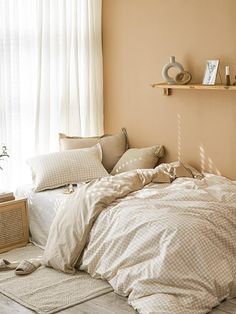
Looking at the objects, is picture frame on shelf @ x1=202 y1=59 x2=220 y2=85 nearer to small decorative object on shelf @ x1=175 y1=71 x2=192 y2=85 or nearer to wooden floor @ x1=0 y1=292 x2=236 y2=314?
small decorative object on shelf @ x1=175 y1=71 x2=192 y2=85

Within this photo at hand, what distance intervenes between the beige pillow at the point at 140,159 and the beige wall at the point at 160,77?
0.37 feet

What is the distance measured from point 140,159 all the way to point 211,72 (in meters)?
0.97

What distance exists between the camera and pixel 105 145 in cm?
538

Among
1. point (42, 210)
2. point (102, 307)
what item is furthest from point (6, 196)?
point (102, 307)

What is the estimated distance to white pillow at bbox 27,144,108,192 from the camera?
4.90 meters

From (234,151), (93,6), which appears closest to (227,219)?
(234,151)

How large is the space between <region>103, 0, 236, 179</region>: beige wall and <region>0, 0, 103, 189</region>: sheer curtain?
0.57 ft

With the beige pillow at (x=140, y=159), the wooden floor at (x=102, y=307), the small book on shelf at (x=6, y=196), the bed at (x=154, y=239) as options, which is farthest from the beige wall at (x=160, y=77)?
the wooden floor at (x=102, y=307)

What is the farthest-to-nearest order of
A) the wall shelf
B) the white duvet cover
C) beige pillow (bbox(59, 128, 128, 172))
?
beige pillow (bbox(59, 128, 128, 172)) < the wall shelf < the white duvet cover

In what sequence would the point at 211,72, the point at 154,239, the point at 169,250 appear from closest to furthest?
the point at 169,250 < the point at 154,239 < the point at 211,72

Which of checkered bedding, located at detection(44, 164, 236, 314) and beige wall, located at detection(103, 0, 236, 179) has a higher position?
beige wall, located at detection(103, 0, 236, 179)

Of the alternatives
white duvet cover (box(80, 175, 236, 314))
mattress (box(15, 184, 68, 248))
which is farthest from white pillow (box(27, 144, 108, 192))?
white duvet cover (box(80, 175, 236, 314))

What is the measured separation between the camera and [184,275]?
136 inches

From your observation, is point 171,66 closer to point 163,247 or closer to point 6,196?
point 6,196
